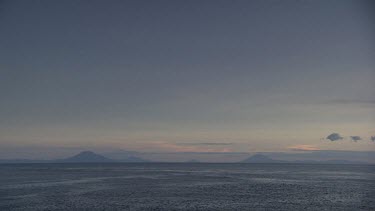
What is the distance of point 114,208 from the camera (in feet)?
195

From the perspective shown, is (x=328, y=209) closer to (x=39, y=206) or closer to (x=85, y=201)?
(x=85, y=201)

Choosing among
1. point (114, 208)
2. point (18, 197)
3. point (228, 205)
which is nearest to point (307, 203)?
point (228, 205)

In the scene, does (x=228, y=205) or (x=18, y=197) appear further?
(x=18, y=197)

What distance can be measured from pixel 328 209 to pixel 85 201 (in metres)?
46.5

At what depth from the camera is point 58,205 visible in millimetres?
61938

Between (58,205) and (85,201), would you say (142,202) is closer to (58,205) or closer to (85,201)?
(85,201)

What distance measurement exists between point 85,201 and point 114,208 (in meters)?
10.5

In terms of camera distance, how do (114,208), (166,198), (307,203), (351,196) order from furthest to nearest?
(351,196) < (166,198) < (307,203) < (114,208)

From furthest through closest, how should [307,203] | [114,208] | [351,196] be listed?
[351,196]
[307,203]
[114,208]

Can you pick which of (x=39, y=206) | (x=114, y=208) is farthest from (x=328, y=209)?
(x=39, y=206)

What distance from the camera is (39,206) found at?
6097 cm

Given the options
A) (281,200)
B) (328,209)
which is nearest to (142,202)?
(281,200)

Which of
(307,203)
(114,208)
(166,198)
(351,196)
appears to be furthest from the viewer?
(351,196)

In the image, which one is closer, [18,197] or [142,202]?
[142,202]
